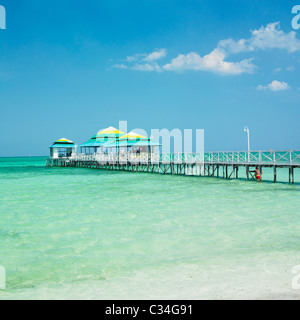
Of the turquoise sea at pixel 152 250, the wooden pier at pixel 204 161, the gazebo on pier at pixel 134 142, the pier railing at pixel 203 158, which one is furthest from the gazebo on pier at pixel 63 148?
the turquoise sea at pixel 152 250

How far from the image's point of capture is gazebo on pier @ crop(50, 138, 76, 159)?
154 feet

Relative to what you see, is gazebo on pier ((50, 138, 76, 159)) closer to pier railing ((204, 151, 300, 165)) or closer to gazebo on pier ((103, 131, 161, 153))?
gazebo on pier ((103, 131, 161, 153))

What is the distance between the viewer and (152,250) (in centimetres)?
740

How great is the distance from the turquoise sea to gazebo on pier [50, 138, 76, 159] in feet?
111

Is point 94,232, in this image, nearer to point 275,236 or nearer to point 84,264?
point 84,264

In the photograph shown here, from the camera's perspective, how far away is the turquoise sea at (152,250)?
517 cm

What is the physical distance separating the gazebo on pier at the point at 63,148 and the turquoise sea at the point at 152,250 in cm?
3385

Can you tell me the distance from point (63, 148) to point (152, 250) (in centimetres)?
4340

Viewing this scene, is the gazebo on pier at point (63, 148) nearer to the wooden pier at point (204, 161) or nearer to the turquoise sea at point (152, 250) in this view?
the wooden pier at point (204, 161)

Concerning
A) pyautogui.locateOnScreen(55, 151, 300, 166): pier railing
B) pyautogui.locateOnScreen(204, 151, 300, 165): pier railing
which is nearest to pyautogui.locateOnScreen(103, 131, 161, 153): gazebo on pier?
pyautogui.locateOnScreen(55, 151, 300, 166): pier railing

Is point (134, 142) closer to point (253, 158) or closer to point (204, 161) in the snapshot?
point (204, 161)

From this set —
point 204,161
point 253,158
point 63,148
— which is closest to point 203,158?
point 204,161
